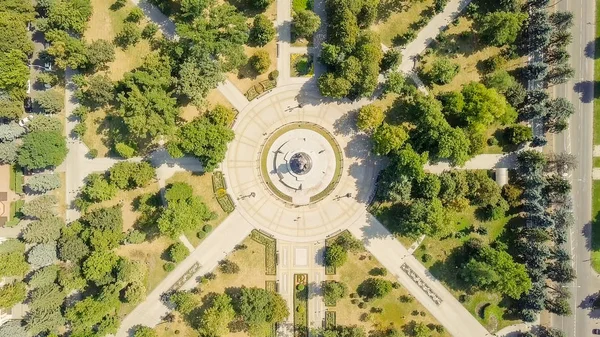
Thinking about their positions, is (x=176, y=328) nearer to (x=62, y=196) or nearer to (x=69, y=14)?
(x=62, y=196)

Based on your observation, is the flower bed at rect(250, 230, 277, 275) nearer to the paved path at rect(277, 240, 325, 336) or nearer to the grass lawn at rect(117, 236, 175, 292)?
the paved path at rect(277, 240, 325, 336)

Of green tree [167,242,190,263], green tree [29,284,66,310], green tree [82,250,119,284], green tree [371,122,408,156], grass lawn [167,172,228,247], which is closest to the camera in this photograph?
green tree [371,122,408,156]

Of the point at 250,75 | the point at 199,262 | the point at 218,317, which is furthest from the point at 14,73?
the point at 218,317

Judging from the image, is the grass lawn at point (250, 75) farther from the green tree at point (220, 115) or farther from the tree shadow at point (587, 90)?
the tree shadow at point (587, 90)

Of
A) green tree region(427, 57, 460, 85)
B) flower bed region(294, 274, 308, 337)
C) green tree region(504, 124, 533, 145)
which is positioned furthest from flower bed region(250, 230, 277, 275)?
green tree region(504, 124, 533, 145)

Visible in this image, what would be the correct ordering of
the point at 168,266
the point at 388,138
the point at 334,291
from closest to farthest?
the point at 388,138 < the point at 334,291 < the point at 168,266

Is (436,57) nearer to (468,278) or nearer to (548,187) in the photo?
(548,187)
